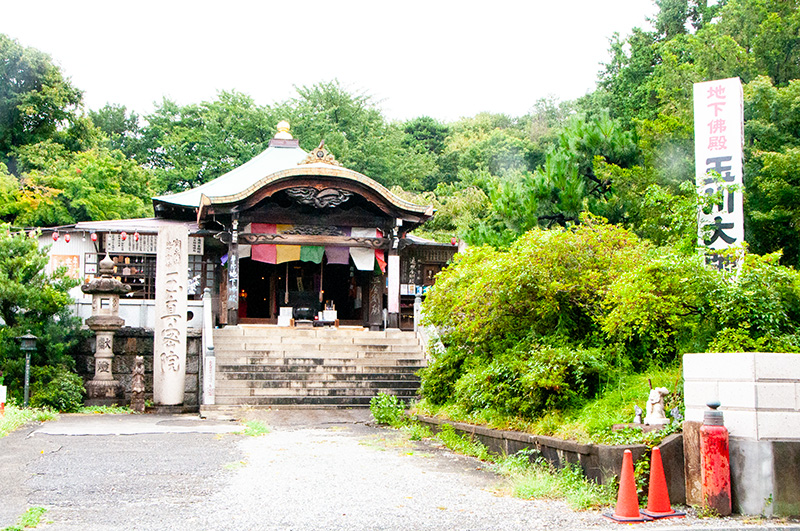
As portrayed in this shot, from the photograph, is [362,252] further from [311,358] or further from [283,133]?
[283,133]

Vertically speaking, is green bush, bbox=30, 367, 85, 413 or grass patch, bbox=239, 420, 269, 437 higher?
green bush, bbox=30, 367, 85, 413

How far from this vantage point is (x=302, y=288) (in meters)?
22.7

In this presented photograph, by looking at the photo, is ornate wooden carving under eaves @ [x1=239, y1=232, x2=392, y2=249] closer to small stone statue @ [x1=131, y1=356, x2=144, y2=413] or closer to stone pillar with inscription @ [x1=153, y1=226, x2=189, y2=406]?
stone pillar with inscription @ [x1=153, y1=226, x2=189, y2=406]

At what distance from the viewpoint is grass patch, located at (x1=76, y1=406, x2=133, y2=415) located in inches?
577

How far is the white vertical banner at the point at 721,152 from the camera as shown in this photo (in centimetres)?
971

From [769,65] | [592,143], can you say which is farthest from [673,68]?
[592,143]

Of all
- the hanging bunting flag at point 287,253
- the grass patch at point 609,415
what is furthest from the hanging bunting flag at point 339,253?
the grass patch at point 609,415

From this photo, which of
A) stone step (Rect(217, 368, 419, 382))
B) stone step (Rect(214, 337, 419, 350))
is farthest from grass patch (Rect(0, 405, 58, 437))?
stone step (Rect(214, 337, 419, 350))

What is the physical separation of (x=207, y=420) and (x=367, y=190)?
330 inches

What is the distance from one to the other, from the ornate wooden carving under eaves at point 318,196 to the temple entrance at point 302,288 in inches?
106

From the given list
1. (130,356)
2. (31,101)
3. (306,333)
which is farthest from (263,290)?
(31,101)

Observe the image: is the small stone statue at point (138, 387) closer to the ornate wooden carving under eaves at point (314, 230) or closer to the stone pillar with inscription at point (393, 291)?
the ornate wooden carving under eaves at point (314, 230)

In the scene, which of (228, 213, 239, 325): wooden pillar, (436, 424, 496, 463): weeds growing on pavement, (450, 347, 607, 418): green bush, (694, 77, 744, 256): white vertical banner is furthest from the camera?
(228, 213, 239, 325): wooden pillar

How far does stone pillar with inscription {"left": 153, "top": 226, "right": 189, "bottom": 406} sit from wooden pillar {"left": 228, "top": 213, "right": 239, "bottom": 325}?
3.12m
